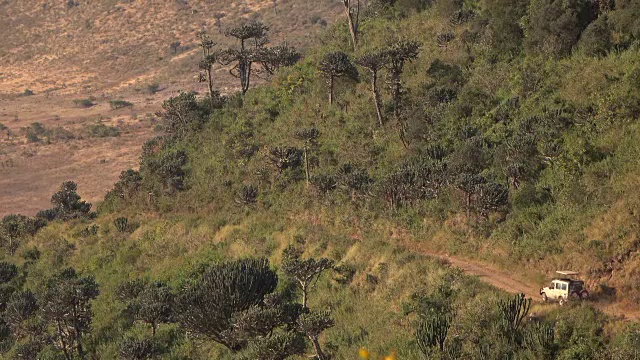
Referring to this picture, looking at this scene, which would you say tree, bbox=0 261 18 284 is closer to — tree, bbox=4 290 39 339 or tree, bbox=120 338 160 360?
tree, bbox=4 290 39 339

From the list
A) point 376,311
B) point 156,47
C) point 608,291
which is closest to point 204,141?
point 376,311

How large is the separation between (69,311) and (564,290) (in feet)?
87.1

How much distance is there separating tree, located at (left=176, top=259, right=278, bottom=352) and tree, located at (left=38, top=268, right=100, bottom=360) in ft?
28.4

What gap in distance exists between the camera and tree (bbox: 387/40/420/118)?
139 feet

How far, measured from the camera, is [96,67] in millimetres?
153875

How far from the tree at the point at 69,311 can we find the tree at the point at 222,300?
8.66 m

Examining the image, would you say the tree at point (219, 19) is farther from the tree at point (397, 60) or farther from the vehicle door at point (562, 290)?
the vehicle door at point (562, 290)

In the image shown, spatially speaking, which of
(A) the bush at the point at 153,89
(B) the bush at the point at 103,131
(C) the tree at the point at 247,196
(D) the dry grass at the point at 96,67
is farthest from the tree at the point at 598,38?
(A) the bush at the point at 153,89

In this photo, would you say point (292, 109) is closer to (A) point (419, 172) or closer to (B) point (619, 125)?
(A) point (419, 172)

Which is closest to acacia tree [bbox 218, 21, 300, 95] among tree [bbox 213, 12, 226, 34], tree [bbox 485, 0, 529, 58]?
tree [bbox 485, 0, 529, 58]

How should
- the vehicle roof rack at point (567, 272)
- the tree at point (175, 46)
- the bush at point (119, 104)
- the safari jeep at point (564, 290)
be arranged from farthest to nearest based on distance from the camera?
the tree at point (175, 46), the bush at point (119, 104), the vehicle roof rack at point (567, 272), the safari jeep at point (564, 290)

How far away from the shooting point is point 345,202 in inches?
1566

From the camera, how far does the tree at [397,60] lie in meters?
42.5

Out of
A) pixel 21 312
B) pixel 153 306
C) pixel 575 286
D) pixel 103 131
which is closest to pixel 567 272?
pixel 575 286
